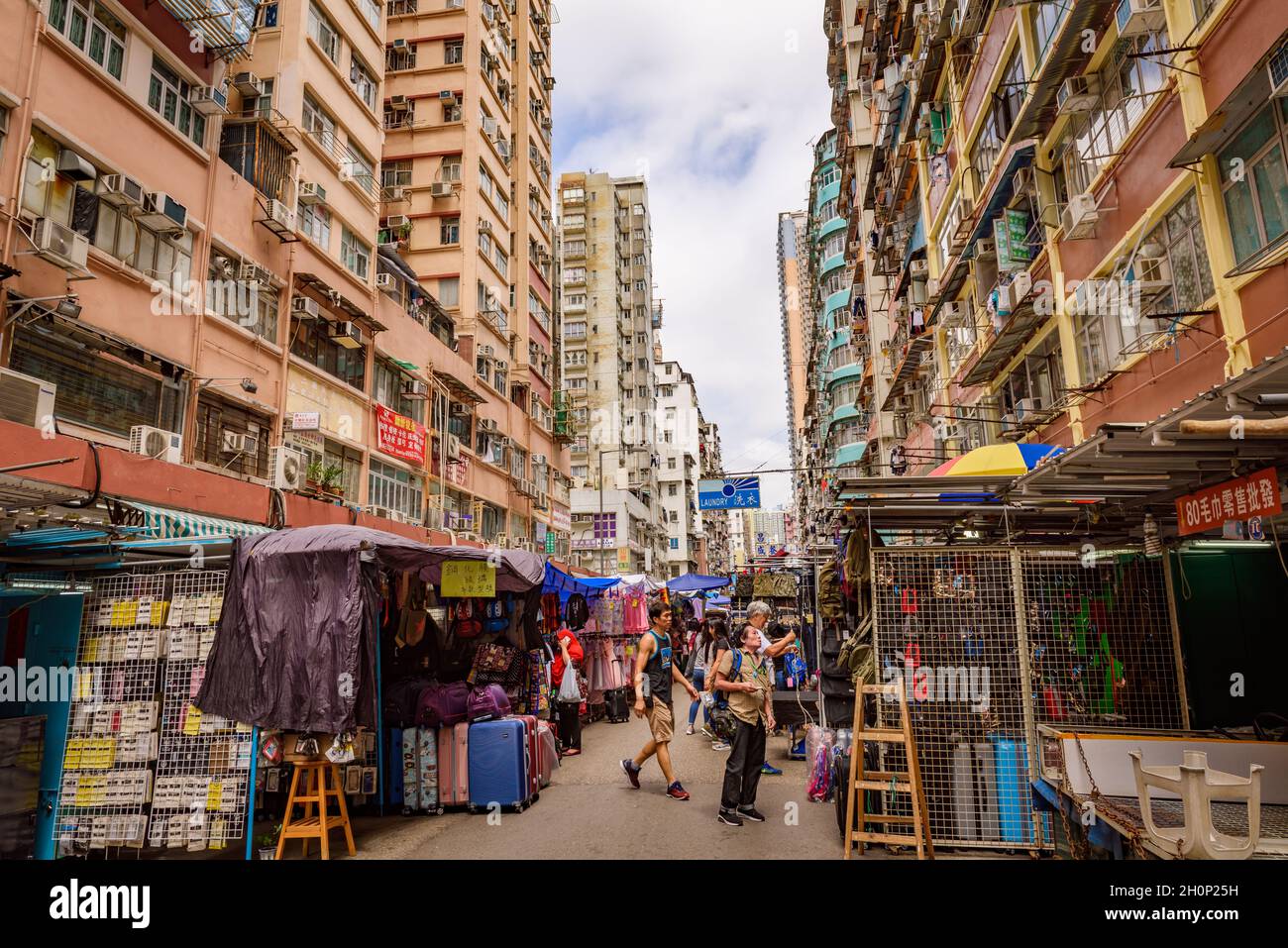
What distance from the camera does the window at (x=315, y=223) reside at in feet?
57.6

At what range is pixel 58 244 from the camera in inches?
398

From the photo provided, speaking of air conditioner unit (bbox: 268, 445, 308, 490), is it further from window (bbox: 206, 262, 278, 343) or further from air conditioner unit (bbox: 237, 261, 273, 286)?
air conditioner unit (bbox: 237, 261, 273, 286)

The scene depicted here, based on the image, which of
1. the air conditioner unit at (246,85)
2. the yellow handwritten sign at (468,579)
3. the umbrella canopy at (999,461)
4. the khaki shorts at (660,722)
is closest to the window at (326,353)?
the air conditioner unit at (246,85)

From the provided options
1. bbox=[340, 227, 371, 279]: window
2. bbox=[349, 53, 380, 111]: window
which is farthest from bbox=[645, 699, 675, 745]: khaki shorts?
bbox=[349, 53, 380, 111]: window

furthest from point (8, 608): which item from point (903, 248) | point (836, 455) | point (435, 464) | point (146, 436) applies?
point (836, 455)

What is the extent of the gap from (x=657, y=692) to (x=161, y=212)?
11.2m

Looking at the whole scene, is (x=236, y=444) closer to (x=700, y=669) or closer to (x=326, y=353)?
(x=326, y=353)

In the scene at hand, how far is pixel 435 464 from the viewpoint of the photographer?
77.0ft

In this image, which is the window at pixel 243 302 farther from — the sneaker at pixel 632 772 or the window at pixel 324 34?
the sneaker at pixel 632 772

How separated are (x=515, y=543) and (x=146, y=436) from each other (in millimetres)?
19151

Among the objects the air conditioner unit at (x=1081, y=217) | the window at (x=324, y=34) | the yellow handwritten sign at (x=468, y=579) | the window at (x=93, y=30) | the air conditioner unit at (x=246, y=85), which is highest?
the window at (x=324, y=34)

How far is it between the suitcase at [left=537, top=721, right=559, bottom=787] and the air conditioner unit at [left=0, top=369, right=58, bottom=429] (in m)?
7.52

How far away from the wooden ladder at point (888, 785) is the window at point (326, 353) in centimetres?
1507

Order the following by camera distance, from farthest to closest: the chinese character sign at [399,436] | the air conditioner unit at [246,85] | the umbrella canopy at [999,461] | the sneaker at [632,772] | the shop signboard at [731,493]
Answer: the shop signboard at [731,493] < the chinese character sign at [399,436] < the air conditioner unit at [246,85] < the sneaker at [632,772] < the umbrella canopy at [999,461]
